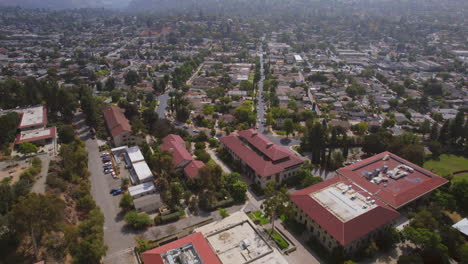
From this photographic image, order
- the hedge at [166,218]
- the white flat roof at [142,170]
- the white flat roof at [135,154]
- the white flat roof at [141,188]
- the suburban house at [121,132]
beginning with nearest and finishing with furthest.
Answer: the hedge at [166,218], the white flat roof at [141,188], the white flat roof at [142,170], the white flat roof at [135,154], the suburban house at [121,132]

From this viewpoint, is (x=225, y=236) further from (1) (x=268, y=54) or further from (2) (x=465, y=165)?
(1) (x=268, y=54)

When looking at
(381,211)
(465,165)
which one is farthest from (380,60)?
(381,211)

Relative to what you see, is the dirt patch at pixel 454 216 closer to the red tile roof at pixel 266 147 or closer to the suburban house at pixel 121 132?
the red tile roof at pixel 266 147

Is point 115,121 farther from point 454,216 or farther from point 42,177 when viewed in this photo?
point 454,216

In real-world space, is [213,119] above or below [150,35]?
below

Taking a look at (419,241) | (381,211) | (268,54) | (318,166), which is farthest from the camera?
(268,54)

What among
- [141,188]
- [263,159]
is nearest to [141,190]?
[141,188]

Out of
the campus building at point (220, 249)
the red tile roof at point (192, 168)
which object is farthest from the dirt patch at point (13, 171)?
the campus building at point (220, 249)
